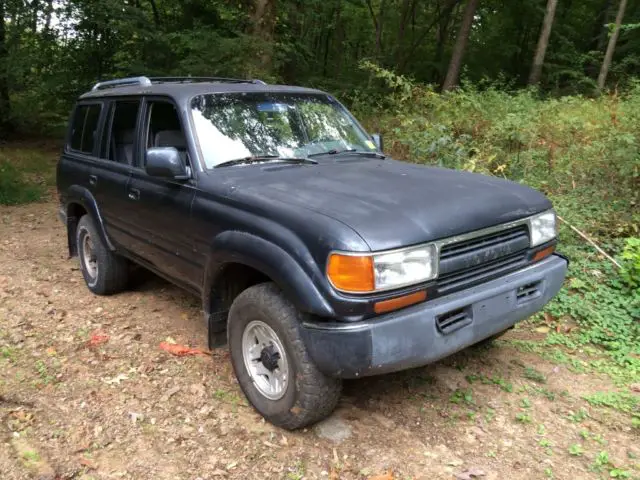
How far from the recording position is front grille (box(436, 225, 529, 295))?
2727 mm

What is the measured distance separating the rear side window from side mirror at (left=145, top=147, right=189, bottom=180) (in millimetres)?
1861

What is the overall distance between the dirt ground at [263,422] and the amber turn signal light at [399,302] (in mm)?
875

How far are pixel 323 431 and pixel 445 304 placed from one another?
3.51ft

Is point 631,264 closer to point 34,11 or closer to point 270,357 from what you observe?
point 270,357

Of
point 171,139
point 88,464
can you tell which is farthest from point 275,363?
point 171,139

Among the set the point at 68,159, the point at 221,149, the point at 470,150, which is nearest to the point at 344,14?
the point at 470,150

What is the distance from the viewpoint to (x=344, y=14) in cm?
2200

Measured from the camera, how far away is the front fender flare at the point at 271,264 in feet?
8.33

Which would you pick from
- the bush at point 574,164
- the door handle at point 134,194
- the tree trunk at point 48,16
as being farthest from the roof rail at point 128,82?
the tree trunk at point 48,16

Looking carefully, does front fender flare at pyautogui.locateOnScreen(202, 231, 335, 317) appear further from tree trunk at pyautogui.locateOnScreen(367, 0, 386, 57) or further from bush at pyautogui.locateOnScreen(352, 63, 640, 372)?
tree trunk at pyautogui.locateOnScreen(367, 0, 386, 57)

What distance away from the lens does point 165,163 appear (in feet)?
10.9

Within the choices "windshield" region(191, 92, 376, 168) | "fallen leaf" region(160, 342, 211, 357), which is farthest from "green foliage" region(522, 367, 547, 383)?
"fallen leaf" region(160, 342, 211, 357)

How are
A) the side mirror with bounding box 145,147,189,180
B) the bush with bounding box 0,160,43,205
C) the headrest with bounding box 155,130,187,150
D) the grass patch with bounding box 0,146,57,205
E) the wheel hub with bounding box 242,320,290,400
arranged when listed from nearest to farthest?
the wheel hub with bounding box 242,320,290,400 → the side mirror with bounding box 145,147,189,180 → the headrest with bounding box 155,130,187,150 → the bush with bounding box 0,160,43,205 → the grass patch with bounding box 0,146,57,205

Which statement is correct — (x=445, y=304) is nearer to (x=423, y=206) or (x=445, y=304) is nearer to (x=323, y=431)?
(x=423, y=206)
